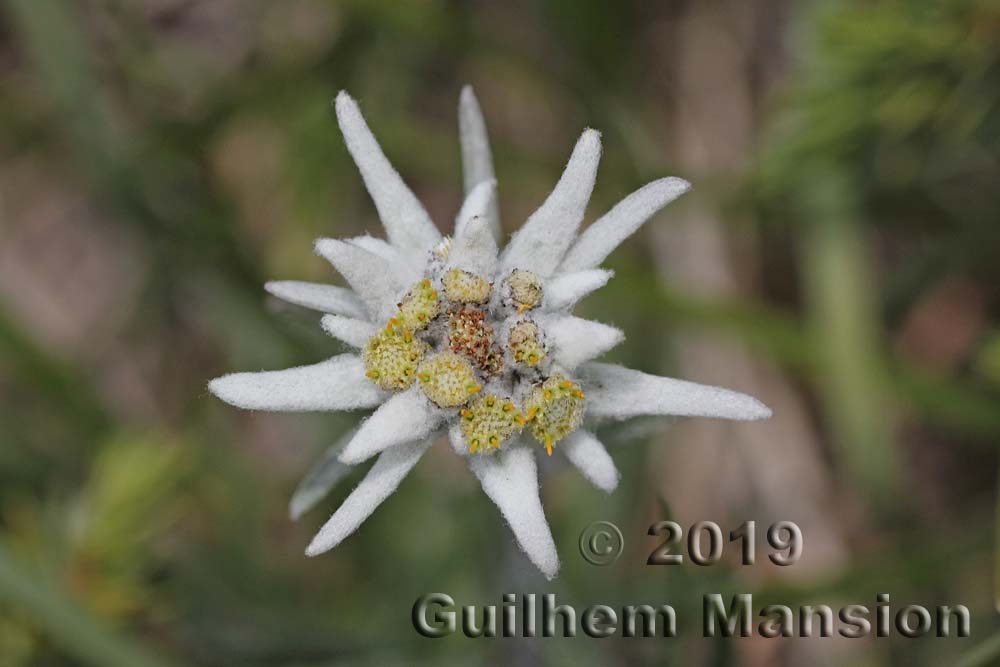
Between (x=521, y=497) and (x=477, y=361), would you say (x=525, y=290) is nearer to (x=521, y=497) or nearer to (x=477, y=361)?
(x=477, y=361)

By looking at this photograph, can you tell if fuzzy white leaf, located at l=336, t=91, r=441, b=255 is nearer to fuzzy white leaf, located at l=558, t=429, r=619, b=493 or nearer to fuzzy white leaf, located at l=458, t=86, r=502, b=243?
fuzzy white leaf, located at l=458, t=86, r=502, b=243

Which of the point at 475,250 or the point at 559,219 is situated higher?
the point at 559,219

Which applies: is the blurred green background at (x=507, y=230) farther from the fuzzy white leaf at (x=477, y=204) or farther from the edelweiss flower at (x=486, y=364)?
the fuzzy white leaf at (x=477, y=204)

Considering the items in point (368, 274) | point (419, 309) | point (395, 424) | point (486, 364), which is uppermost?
point (368, 274)

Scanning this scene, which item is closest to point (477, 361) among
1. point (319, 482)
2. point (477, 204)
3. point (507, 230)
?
point (477, 204)

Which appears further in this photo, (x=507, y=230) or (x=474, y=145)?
(x=507, y=230)

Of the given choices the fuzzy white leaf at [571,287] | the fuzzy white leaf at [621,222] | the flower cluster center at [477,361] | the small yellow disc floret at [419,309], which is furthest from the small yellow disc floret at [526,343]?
the fuzzy white leaf at [621,222]
